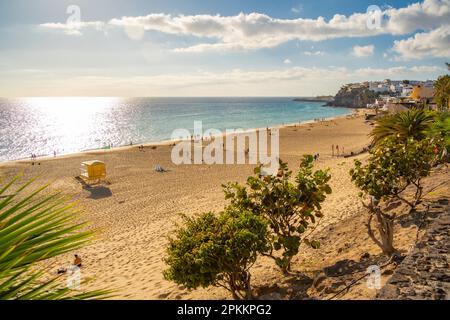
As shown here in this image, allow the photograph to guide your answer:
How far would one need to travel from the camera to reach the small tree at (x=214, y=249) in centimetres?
570

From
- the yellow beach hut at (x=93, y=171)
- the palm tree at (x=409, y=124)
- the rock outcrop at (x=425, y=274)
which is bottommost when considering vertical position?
the yellow beach hut at (x=93, y=171)

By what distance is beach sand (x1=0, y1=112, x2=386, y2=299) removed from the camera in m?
9.59

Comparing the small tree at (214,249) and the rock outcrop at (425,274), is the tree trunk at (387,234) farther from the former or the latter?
the small tree at (214,249)

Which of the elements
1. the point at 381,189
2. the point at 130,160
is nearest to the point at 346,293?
the point at 381,189

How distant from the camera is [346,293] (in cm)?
548

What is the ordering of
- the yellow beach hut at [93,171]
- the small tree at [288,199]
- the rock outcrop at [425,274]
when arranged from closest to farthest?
the rock outcrop at [425,274] < the small tree at [288,199] < the yellow beach hut at [93,171]

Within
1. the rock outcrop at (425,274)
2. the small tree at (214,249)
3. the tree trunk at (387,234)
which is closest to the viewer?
the rock outcrop at (425,274)

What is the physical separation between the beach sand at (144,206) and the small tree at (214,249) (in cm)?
120

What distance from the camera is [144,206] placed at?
20.0 meters

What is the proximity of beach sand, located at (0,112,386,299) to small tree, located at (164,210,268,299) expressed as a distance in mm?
1203

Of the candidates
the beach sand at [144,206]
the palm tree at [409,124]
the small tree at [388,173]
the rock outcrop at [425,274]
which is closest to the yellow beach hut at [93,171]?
the beach sand at [144,206]

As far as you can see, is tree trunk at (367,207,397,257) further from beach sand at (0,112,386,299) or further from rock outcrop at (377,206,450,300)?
beach sand at (0,112,386,299)

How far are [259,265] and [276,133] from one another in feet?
160
